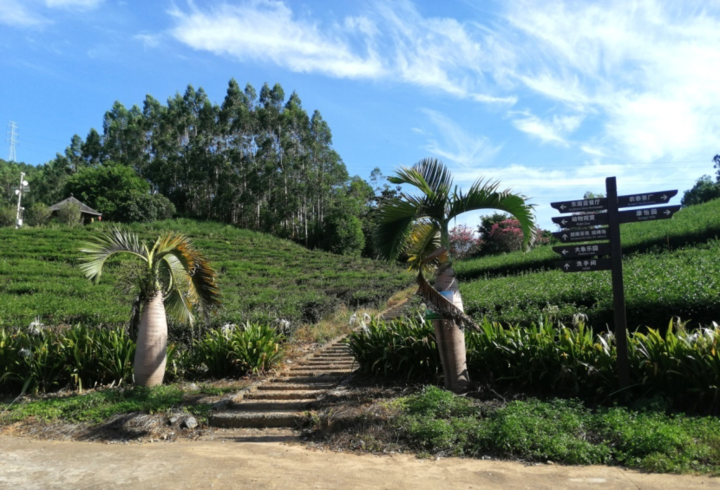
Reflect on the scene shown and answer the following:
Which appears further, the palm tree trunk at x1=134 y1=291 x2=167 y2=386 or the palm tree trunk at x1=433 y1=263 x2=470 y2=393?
the palm tree trunk at x1=134 y1=291 x2=167 y2=386

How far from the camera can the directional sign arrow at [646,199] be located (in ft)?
19.5

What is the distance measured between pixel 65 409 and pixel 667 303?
919 cm

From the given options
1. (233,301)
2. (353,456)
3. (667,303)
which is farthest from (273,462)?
(233,301)

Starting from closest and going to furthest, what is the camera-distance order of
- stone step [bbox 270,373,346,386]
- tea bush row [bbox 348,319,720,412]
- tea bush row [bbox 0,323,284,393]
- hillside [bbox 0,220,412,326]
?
1. tea bush row [bbox 348,319,720,412]
2. stone step [bbox 270,373,346,386]
3. tea bush row [bbox 0,323,284,393]
4. hillside [bbox 0,220,412,326]

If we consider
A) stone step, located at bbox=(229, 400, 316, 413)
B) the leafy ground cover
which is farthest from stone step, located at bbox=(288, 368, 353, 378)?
the leafy ground cover

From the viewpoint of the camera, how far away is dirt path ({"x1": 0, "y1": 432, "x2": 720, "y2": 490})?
4055 mm

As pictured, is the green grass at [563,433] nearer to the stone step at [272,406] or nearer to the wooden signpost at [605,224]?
the wooden signpost at [605,224]

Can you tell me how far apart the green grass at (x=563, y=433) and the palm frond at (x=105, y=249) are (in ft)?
17.3

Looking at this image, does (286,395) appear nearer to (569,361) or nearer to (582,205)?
(569,361)

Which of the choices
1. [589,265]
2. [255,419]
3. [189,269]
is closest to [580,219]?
[589,265]

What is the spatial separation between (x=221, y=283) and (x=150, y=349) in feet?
43.3

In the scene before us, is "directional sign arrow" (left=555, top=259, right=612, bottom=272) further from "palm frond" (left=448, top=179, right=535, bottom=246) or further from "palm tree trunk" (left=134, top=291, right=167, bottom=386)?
"palm tree trunk" (left=134, top=291, right=167, bottom=386)

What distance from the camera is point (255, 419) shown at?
6531mm

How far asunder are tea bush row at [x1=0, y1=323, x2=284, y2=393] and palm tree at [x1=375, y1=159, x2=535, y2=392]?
11.8ft
